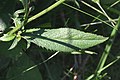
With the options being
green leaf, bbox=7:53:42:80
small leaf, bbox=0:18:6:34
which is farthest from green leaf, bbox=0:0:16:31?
green leaf, bbox=7:53:42:80

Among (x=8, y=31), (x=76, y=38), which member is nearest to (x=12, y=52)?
(x=8, y=31)

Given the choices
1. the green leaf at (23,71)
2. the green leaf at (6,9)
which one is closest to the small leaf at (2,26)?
the green leaf at (6,9)

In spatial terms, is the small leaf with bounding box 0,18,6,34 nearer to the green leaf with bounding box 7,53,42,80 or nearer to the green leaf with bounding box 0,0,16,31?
the green leaf with bounding box 0,0,16,31

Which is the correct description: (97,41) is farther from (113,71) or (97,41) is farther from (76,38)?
(113,71)

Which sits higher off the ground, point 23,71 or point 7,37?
point 7,37

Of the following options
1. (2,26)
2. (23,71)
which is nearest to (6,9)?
(2,26)

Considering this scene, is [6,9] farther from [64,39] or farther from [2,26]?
[64,39]

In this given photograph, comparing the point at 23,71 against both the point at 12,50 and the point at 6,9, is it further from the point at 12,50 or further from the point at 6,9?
the point at 6,9
